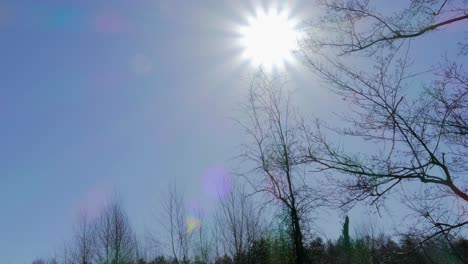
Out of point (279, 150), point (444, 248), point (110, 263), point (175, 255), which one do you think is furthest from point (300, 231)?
point (110, 263)

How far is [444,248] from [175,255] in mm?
17939

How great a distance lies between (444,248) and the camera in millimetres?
7906

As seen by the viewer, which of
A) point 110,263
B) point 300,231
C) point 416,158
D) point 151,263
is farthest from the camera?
point 151,263

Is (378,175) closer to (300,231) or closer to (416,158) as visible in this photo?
(416,158)

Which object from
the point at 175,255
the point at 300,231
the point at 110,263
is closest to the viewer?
the point at 300,231

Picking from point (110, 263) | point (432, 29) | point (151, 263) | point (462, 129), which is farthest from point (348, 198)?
point (151, 263)

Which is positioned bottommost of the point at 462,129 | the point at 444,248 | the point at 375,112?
the point at 444,248

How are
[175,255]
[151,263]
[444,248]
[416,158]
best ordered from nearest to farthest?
[416,158] < [444,248] < [175,255] < [151,263]

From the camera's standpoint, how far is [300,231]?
14352mm

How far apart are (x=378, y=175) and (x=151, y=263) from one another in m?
30.8

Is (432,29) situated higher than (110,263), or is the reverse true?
(432,29)

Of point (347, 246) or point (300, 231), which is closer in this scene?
point (300, 231)

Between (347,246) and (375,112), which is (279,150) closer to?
(375,112)

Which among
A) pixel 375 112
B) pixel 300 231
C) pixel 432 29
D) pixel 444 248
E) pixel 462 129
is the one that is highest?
pixel 432 29
